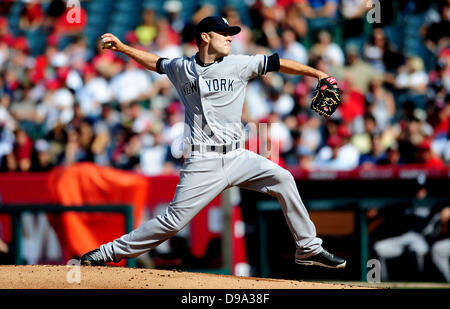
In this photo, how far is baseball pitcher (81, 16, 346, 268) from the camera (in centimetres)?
557

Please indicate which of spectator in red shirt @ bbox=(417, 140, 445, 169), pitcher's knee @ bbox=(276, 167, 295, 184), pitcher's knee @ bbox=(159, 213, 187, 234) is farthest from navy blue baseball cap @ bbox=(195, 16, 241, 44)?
spectator in red shirt @ bbox=(417, 140, 445, 169)

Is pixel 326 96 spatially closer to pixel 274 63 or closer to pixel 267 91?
pixel 274 63

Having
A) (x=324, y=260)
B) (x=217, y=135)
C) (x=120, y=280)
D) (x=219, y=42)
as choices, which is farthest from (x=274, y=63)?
(x=120, y=280)

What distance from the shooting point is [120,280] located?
18.2 feet

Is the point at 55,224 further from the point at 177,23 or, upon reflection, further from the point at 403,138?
the point at 177,23

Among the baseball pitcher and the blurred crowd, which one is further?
the blurred crowd

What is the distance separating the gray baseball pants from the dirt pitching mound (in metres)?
0.19

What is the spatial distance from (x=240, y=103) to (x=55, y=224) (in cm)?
394

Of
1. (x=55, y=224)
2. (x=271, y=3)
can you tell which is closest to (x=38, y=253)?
(x=55, y=224)

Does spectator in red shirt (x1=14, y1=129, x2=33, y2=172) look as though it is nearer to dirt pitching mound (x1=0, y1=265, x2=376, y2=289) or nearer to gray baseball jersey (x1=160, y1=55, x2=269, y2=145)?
dirt pitching mound (x1=0, y1=265, x2=376, y2=289)

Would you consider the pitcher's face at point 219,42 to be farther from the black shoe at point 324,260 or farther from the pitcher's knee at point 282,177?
the black shoe at point 324,260

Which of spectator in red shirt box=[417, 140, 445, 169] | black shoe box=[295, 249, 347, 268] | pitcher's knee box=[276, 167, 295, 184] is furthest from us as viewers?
spectator in red shirt box=[417, 140, 445, 169]

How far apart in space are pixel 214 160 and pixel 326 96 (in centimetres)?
90

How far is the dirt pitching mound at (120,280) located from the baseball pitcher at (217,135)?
0.69ft
